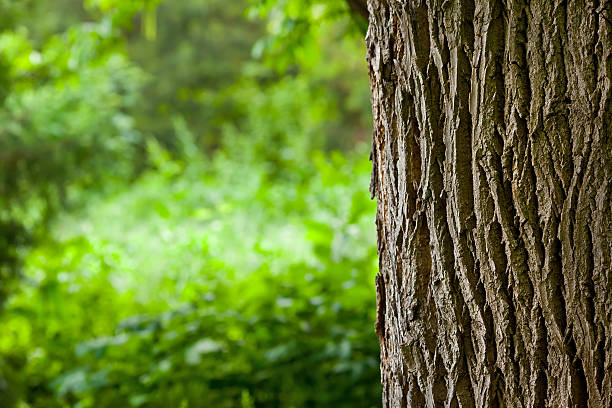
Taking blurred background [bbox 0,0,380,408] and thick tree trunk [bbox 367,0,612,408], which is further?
blurred background [bbox 0,0,380,408]

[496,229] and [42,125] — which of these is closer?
[496,229]

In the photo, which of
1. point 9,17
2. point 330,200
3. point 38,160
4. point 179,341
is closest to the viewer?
point 179,341

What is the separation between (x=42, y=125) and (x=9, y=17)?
0.97 meters

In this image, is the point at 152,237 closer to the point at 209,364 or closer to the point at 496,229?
the point at 209,364

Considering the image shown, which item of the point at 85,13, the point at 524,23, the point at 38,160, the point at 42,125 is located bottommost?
the point at 524,23

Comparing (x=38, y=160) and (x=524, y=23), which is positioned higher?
(x=38, y=160)

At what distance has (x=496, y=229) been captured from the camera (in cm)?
130

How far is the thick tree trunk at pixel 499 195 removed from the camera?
1221 millimetres

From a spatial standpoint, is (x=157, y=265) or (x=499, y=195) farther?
(x=157, y=265)

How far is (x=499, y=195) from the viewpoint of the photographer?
1290 millimetres

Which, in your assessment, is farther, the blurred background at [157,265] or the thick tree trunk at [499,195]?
the blurred background at [157,265]

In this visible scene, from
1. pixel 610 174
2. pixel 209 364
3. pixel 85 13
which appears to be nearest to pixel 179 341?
pixel 209 364

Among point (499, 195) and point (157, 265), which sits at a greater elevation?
point (157, 265)

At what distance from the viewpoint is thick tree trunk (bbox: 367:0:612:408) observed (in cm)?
122
